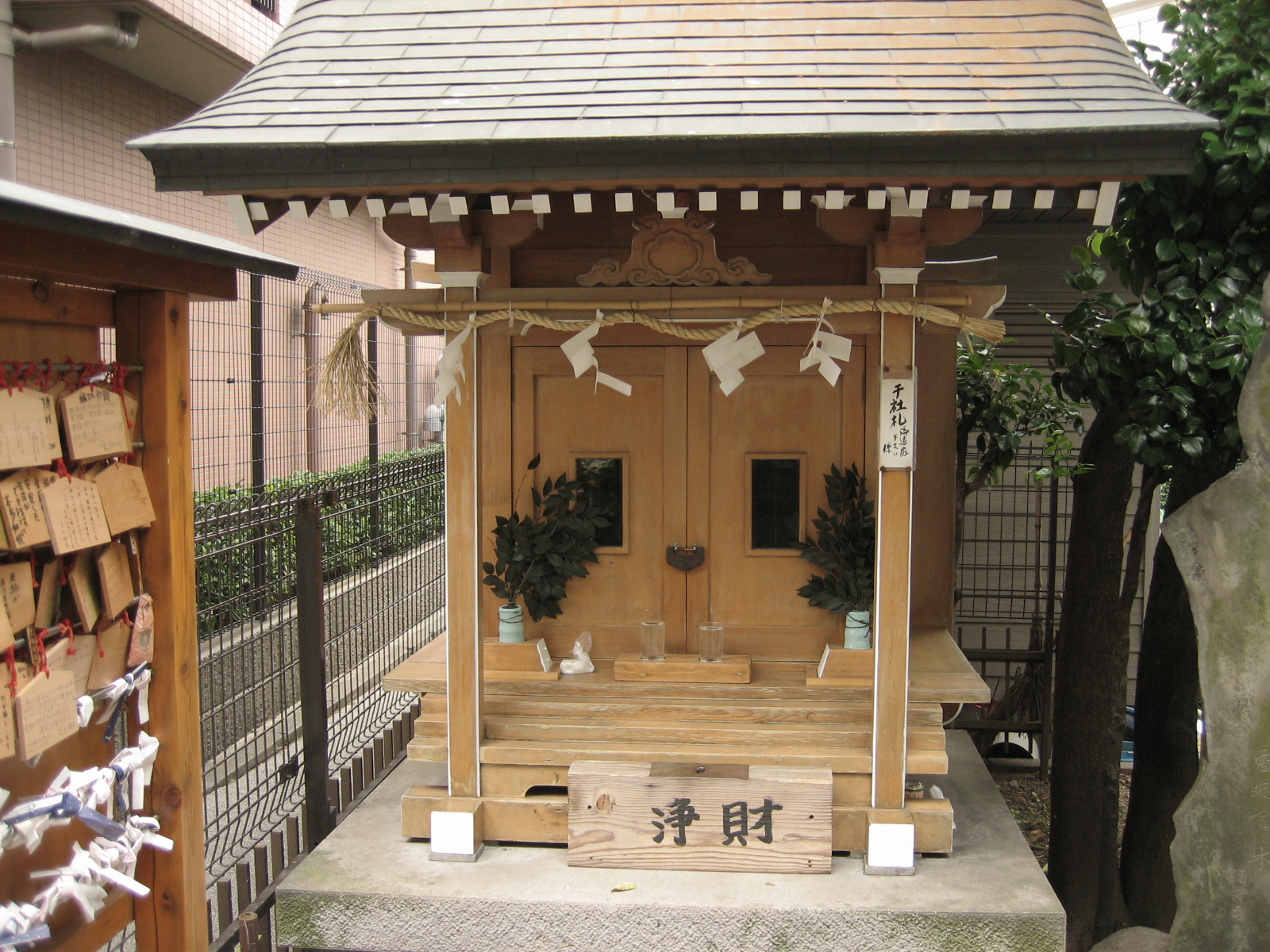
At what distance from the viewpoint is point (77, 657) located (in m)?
2.62

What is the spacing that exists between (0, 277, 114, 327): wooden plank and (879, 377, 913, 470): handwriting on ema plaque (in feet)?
9.79

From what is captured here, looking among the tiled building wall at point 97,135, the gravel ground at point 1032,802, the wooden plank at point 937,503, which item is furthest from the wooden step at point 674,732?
the tiled building wall at point 97,135

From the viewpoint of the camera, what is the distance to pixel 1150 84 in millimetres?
4133

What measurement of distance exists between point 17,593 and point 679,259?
3.26 metres

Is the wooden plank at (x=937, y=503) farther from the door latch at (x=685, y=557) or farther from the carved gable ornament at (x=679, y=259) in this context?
the carved gable ornament at (x=679, y=259)

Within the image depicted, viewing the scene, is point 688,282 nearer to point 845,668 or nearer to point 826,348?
point 826,348

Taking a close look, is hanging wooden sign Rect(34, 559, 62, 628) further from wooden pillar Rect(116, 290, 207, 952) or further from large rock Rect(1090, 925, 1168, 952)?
large rock Rect(1090, 925, 1168, 952)

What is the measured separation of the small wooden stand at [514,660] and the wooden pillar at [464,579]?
59 centimetres

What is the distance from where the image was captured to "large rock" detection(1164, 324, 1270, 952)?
3578 millimetres

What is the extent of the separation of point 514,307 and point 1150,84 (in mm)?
2850

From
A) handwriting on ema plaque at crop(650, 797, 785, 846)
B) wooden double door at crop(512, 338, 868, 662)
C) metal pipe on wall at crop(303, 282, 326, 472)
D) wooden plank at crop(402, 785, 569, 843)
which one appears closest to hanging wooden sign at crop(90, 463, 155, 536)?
wooden plank at crop(402, 785, 569, 843)

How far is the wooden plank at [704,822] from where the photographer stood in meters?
4.41

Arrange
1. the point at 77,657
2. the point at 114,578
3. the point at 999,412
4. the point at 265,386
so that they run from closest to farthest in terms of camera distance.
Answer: the point at 77,657 → the point at 114,578 → the point at 999,412 → the point at 265,386

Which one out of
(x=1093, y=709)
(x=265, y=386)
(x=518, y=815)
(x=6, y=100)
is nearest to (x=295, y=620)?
(x=518, y=815)
